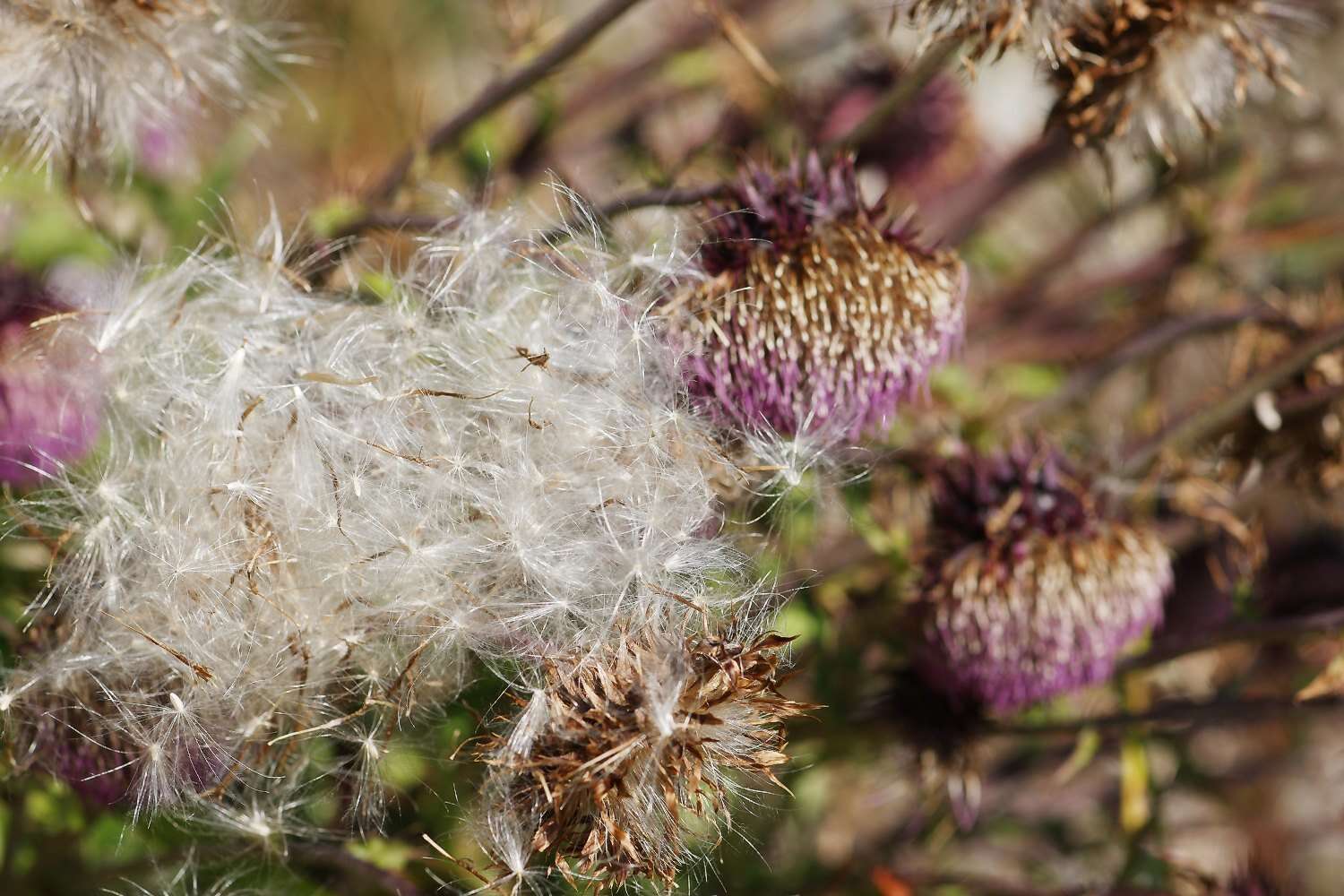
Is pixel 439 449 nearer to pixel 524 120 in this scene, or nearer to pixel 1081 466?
pixel 1081 466

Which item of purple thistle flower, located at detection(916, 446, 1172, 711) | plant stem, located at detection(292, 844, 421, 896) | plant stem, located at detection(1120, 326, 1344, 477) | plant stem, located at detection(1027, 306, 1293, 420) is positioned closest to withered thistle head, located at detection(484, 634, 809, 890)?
plant stem, located at detection(292, 844, 421, 896)

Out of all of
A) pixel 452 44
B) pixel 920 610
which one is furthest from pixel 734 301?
pixel 452 44

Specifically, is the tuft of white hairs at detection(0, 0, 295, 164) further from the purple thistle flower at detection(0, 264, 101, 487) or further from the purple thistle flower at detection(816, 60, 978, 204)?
the purple thistle flower at detection(816, 60, 978, 204)

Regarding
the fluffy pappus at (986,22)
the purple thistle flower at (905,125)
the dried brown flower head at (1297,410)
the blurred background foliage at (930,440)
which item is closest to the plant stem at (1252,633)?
the blurred background foliage at (930,440)

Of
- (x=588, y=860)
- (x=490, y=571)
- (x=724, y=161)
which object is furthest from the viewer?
(x=724, y=161)

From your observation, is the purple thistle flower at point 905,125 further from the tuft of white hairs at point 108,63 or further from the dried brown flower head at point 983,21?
the tuft of white hairs at point 108,63

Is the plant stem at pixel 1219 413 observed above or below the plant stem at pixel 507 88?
below

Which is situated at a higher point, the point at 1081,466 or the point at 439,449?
the point at 439,449
